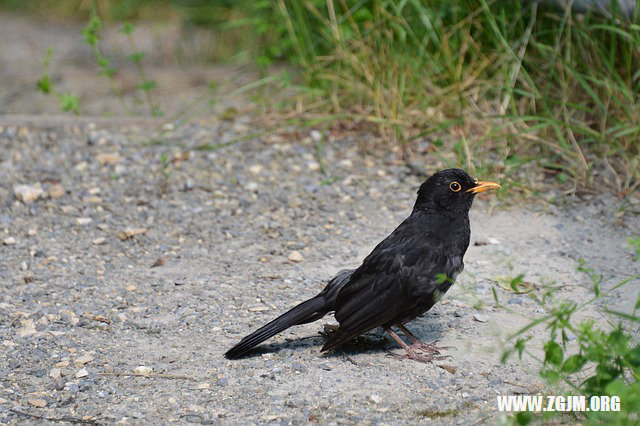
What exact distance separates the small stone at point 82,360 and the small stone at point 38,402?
35cm

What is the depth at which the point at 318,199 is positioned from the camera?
6227mm

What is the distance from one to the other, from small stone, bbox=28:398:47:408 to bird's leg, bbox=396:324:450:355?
170cm

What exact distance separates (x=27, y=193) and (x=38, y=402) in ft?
8.97

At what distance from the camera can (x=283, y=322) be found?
4172 mm

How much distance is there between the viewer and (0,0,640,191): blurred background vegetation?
6.07m

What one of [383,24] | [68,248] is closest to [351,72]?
[383,24]

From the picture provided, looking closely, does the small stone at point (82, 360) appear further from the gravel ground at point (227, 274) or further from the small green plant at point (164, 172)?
the small green plant at point (164, 172)

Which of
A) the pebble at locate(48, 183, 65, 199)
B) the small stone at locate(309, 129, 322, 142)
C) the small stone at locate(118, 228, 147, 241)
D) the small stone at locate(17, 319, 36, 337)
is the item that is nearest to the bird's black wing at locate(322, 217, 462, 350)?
the small stone at locate(17, 319, 36, 337)

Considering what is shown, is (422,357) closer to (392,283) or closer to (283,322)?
(392,283)

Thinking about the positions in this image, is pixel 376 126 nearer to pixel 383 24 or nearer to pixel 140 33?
pixel 383 24

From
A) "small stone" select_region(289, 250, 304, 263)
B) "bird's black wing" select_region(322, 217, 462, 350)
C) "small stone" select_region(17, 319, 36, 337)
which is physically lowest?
"small stone" select_region(289, 250, 304, 263)

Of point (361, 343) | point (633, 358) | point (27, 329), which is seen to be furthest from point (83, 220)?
point (633, 358)

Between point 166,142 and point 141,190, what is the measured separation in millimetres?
782

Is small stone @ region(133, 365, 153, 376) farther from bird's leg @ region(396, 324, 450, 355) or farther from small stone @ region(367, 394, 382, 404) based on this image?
bird's leg @ region(396, 324, 450, 355)
